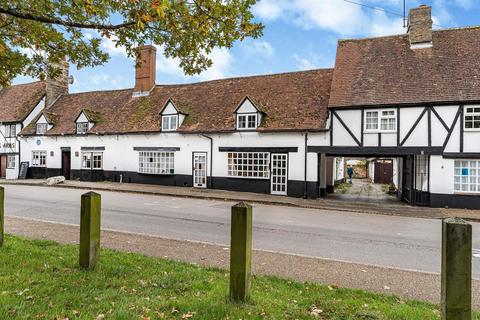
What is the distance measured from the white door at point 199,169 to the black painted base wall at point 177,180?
0.37 metres

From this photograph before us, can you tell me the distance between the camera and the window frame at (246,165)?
867 inches

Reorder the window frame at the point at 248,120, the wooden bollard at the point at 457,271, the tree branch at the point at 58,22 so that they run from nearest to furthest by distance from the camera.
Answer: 1. the wooden bollard at the point at 457,271
2. the tree branch at the point at 58,22
3. the window frame at the point at 248,120

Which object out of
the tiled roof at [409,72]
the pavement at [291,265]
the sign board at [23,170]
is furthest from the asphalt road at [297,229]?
the sign board at [23,170]

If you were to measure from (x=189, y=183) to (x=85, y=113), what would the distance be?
37.8 feet

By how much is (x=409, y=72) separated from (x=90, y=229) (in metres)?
19.7

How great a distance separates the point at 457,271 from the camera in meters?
3.19

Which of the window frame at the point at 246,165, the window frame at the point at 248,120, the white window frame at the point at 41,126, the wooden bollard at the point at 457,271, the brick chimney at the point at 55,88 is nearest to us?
the wooden bollard at the point at 457,271

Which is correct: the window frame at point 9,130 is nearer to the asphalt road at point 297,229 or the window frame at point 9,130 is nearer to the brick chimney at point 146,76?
the brick chimney at point 146,76

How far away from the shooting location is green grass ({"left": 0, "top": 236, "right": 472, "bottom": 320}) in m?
4.00

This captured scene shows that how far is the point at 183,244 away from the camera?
8141mm

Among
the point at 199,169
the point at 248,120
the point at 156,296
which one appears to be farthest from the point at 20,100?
the point at 156,296

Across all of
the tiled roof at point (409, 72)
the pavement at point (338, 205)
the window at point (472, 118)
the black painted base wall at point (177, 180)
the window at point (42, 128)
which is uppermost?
the tiled roof at point (409, 72)

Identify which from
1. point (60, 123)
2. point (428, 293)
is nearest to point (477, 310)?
point (428, 293)

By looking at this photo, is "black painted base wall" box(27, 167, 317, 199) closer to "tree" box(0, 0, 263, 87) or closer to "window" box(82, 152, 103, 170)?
"window" box(82, 152, 103, 170)
